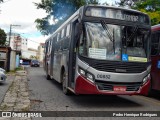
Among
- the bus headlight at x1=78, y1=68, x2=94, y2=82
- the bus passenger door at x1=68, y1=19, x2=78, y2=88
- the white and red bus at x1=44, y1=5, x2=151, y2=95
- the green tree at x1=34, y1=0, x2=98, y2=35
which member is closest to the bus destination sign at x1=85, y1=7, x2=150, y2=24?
the white and red bus at x1=44, y1=5, x2=151, y2=95

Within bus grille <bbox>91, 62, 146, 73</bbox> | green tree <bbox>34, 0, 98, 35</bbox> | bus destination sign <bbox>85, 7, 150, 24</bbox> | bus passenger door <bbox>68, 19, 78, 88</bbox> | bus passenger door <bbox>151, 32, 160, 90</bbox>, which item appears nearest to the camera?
bus grille <bbox>91, 62, 146, 73</bbox>

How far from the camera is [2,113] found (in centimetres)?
820

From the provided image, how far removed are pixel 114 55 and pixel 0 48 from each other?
71.5 feet

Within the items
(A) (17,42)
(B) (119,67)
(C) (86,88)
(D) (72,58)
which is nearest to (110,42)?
(B) (119,67)

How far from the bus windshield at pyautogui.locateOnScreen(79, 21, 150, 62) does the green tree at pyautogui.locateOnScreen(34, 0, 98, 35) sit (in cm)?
3401

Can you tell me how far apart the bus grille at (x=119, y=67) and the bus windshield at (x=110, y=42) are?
20cm

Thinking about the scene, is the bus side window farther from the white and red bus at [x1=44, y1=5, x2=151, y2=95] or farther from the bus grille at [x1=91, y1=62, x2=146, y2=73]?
the bus grille at [x1=91, y1=62, x2=146, y2=73]

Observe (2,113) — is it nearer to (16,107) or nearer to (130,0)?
(16,107)

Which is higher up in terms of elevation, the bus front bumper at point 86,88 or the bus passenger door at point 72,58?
the bus passenger door at point 72,58

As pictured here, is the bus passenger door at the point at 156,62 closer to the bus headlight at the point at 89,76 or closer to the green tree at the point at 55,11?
the bus headlight at the point at 89,76

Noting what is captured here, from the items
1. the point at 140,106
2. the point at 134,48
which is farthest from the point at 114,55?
the point at 140,106

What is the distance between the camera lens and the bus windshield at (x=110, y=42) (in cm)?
959

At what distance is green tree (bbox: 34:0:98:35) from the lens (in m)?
43.9

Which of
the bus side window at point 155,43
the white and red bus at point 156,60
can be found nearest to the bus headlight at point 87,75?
the white and red bus at point 156,60
